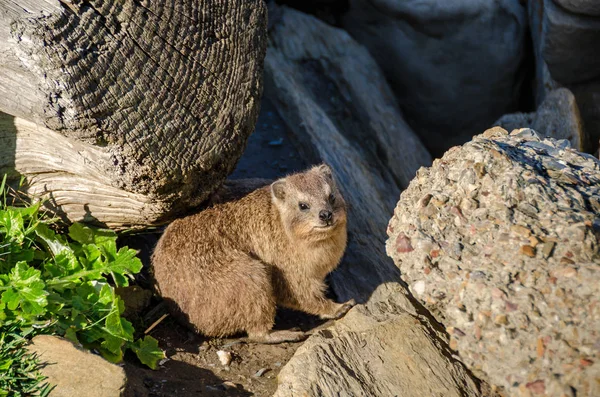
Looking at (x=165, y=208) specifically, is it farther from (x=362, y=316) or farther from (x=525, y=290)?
(x=525, y=290)

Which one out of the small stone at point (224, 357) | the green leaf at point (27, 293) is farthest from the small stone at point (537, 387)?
the green leaf at point (27, 293)

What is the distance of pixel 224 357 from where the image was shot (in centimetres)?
540

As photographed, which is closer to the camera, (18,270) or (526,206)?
(526,206)

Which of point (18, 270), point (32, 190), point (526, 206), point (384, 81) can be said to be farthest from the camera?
point (384, 81)

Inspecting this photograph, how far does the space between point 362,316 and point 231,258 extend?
1.24m

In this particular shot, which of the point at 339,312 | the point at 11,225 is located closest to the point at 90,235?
the point at 11,225

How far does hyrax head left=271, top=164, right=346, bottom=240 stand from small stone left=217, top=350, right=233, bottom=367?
121 cm

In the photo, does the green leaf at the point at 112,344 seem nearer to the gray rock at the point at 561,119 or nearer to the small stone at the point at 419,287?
the small stone at the point at 419,287

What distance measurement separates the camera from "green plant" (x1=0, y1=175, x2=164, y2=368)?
171 inches

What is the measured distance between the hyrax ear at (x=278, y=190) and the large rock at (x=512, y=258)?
171cm

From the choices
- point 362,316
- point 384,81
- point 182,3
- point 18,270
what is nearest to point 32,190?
point 18,270

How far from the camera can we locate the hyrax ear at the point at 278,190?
20.0 ft

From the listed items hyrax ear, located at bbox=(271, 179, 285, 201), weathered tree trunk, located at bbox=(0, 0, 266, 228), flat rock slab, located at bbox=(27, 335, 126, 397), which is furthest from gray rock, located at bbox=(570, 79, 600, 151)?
flat rock slab, located at bbox=(27, 335, 126, 397)

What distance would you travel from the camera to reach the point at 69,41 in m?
4.09
